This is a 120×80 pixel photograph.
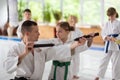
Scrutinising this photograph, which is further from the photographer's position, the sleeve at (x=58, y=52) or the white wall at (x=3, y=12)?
the white wall at (x=3, y=12)

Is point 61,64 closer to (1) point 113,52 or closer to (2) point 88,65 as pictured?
(1) point 113,52

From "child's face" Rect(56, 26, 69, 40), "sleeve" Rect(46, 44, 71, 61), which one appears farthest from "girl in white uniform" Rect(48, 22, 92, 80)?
"sleeve" Rect(46, 44, 71, 61)

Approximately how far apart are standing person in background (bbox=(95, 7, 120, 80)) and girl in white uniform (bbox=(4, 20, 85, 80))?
165 centimetres

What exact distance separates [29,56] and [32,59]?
41 millimetres

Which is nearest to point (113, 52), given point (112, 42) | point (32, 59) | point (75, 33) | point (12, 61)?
point (112, 42)

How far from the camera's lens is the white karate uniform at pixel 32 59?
2193 millimetres

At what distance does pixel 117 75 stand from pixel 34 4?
432 cm

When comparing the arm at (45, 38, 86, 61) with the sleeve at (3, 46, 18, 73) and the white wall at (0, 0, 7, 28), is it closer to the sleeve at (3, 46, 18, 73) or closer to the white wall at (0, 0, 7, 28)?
the sleeve at (3, 46, 18, 73)

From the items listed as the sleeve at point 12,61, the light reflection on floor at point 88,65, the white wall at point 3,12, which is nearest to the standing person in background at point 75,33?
the light reflection on floor at point 88,65

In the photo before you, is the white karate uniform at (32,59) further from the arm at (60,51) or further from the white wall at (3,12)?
the white wall at (3,12)

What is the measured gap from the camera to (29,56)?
2283 mm

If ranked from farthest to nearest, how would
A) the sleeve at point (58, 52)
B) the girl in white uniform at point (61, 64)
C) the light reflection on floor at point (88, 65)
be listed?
1. the light reflection on floor at point (88, 65)
2. the girl in white uniform at point (61, 64)
3. the sleeve at point (58, 52)

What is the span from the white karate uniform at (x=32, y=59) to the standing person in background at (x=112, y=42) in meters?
1.67

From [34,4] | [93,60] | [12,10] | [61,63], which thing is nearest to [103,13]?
[93,60]
